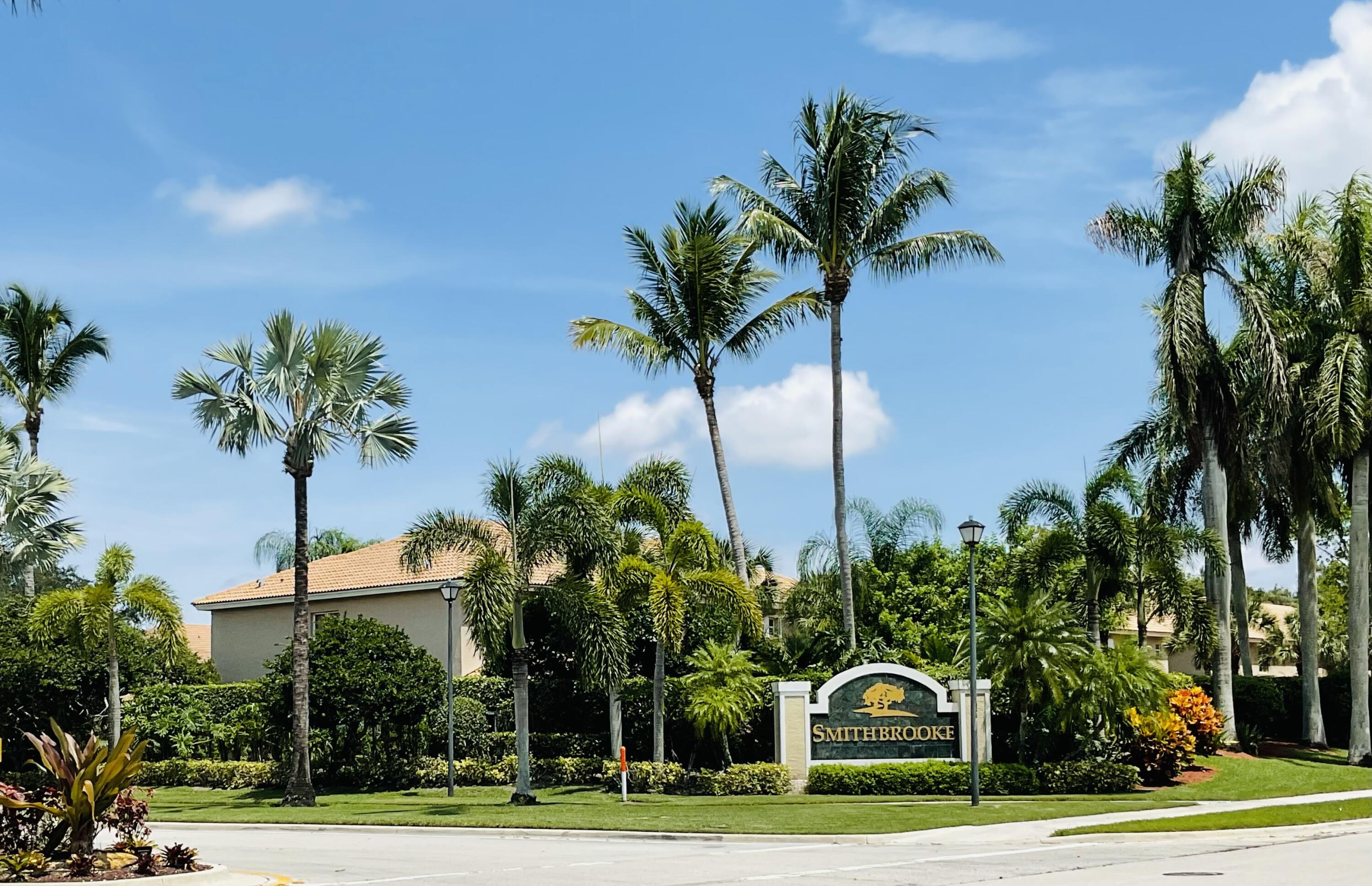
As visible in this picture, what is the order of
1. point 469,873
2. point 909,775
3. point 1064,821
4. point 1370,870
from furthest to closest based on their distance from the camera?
point 909,775 → point 1064,821 → point 469,873 → point 1370,870

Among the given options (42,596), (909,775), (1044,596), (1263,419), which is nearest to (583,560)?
(909,775)

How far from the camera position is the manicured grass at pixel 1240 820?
19.8m

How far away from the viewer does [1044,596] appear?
29.2 m

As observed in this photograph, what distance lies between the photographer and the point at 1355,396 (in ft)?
112

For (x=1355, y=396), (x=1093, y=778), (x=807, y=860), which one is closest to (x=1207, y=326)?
(x=1355, y=396)

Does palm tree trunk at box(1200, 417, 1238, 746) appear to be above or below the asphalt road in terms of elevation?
above

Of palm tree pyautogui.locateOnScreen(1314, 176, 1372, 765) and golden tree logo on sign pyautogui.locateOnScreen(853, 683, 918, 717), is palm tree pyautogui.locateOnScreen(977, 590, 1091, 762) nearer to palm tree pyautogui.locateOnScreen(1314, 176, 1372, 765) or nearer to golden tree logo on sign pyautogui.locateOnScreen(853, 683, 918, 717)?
golden tree logo on sign pyautogui.locateOnScreen(853, 683, 918, 717)

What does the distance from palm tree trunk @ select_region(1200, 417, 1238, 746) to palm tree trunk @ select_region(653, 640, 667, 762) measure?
14.1 meters

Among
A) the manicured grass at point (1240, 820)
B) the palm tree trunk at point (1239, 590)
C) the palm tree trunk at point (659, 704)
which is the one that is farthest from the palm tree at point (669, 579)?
the palm tree trunk at point (1239, 590)

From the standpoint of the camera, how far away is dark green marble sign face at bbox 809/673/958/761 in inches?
1159

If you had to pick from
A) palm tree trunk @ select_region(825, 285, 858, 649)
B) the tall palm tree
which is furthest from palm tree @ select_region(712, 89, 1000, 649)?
the tall palm tree

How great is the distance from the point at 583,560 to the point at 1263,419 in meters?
19.1

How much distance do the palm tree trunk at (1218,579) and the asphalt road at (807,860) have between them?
1465 cm

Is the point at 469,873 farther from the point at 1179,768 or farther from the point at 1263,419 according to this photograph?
the point at 1263,419
